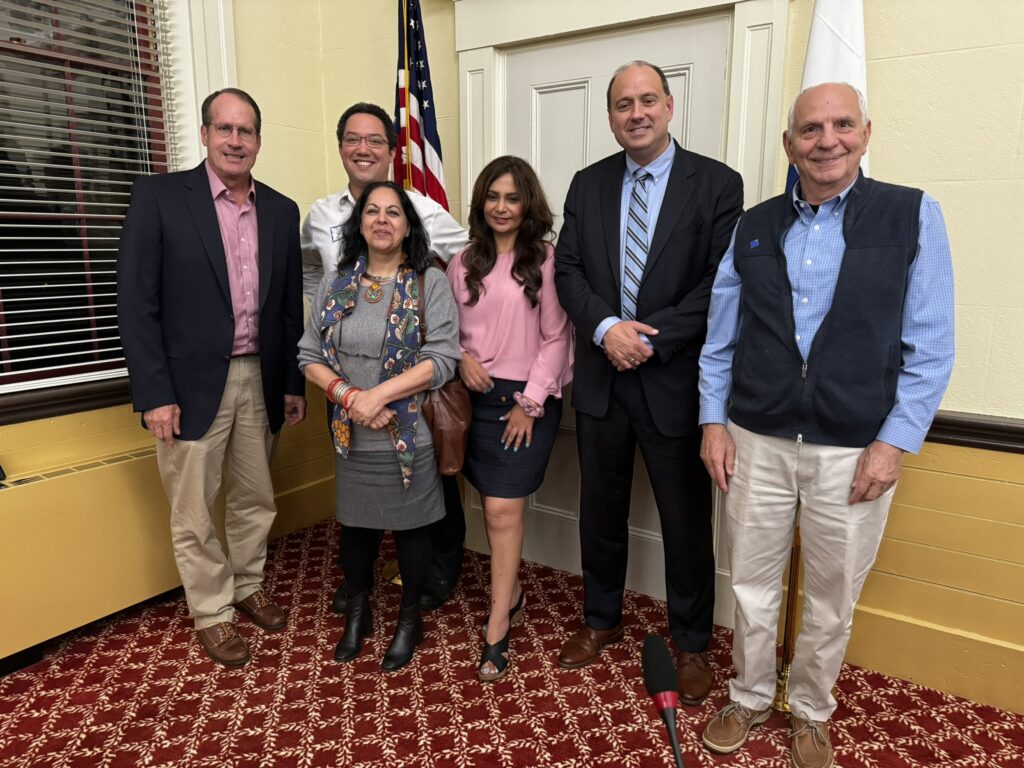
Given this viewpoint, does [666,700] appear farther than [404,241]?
No

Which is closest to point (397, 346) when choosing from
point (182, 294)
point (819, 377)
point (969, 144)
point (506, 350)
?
point (506, 350)

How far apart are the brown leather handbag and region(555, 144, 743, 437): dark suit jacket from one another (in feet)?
1.33

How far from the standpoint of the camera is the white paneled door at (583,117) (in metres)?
2.58

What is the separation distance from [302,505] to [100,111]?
1962mm

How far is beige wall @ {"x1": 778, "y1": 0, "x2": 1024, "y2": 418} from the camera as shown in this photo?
6.77 ft

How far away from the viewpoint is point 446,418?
88.4 inches

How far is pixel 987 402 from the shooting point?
2209mm

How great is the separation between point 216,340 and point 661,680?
6.45 ft

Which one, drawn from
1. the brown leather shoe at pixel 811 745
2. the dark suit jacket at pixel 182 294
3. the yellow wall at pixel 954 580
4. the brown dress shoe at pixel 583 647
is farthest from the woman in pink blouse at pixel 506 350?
the yellow wall at pixel 954 580

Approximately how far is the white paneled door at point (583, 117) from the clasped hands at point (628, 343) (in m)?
0.88

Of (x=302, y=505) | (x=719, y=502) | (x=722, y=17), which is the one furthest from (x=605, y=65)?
(x=302, y=505)

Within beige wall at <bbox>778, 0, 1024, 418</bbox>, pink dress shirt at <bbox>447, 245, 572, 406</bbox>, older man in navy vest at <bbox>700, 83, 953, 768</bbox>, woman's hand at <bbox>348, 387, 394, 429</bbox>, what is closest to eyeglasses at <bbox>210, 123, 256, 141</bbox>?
pink dress shirt at <bbox>447, 245, 572, 406</bbox>

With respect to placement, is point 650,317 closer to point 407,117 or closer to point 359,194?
point 359,194

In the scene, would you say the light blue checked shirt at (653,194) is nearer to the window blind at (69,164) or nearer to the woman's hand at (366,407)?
the woman's hand at (366,407)
